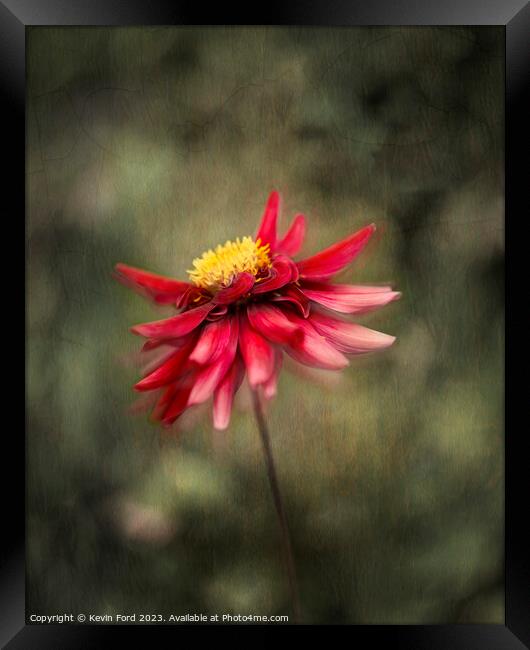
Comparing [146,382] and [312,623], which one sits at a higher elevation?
[146,382]

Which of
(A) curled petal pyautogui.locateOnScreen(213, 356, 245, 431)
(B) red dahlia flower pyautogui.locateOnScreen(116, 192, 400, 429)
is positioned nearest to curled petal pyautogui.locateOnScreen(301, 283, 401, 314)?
(B) red dahlia flower pyautogui.locateOnScreen(116, 192, 400, 429)

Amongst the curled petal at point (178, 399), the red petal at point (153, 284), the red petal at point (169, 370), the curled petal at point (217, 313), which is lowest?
the curled petal at point (178, 399)

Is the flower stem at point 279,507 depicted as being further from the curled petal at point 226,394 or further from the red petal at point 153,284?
the red petal at point 153,284

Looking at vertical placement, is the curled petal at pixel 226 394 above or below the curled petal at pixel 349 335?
below

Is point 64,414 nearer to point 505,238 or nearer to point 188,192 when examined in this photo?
point 188,192

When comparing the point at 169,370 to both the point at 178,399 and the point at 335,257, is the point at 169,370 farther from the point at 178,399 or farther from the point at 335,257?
the point at 335,257

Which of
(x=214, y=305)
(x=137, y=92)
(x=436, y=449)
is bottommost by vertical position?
(x=436, y=449)

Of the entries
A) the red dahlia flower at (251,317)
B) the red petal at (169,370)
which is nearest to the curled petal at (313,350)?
the red dahlia flower at (251,317)

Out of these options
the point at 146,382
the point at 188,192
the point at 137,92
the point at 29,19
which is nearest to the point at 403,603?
the point at 146,382
